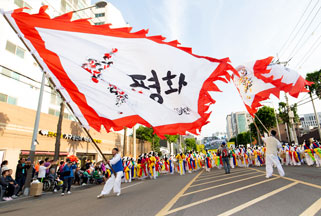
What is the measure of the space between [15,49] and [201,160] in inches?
803

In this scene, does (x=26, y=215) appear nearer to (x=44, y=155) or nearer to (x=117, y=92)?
(x=117, y=92)

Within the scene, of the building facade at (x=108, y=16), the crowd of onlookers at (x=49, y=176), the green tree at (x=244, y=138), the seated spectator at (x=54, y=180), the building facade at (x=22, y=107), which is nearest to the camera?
the crowd of onlookers at (x=49, y=176)

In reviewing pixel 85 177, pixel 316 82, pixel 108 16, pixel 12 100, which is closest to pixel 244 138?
pixel 316 82

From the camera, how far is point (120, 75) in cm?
541

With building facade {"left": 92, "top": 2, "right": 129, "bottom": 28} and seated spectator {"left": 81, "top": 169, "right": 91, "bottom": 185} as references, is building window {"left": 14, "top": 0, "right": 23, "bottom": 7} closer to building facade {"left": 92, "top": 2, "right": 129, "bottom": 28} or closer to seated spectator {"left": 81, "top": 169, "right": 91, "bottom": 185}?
seated spectator {"left": 81, "top": 169, "right": 91, "bottom": 185}

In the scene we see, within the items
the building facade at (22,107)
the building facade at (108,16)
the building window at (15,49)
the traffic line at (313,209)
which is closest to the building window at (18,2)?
the building facade at (22,107)

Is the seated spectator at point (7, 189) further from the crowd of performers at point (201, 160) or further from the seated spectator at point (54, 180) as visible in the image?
the crowd of performers at point (201, 160)

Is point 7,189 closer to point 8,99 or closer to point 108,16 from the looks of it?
point 8,99

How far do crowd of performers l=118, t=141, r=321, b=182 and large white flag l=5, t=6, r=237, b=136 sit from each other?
11.0 meters

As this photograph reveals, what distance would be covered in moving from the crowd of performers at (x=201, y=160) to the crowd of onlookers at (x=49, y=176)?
2467 mm

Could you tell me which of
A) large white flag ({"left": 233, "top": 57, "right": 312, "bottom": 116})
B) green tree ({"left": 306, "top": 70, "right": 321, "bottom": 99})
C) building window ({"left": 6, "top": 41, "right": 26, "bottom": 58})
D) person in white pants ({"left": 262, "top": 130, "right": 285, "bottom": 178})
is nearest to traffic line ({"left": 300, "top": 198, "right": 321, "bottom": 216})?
person in white pants ({"left": 262, "top": 130, "right": 285, "bottom": 178})

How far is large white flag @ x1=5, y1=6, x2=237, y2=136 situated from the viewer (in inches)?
203

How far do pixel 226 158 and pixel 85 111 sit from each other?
10557mm

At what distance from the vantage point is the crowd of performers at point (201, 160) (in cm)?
1560
